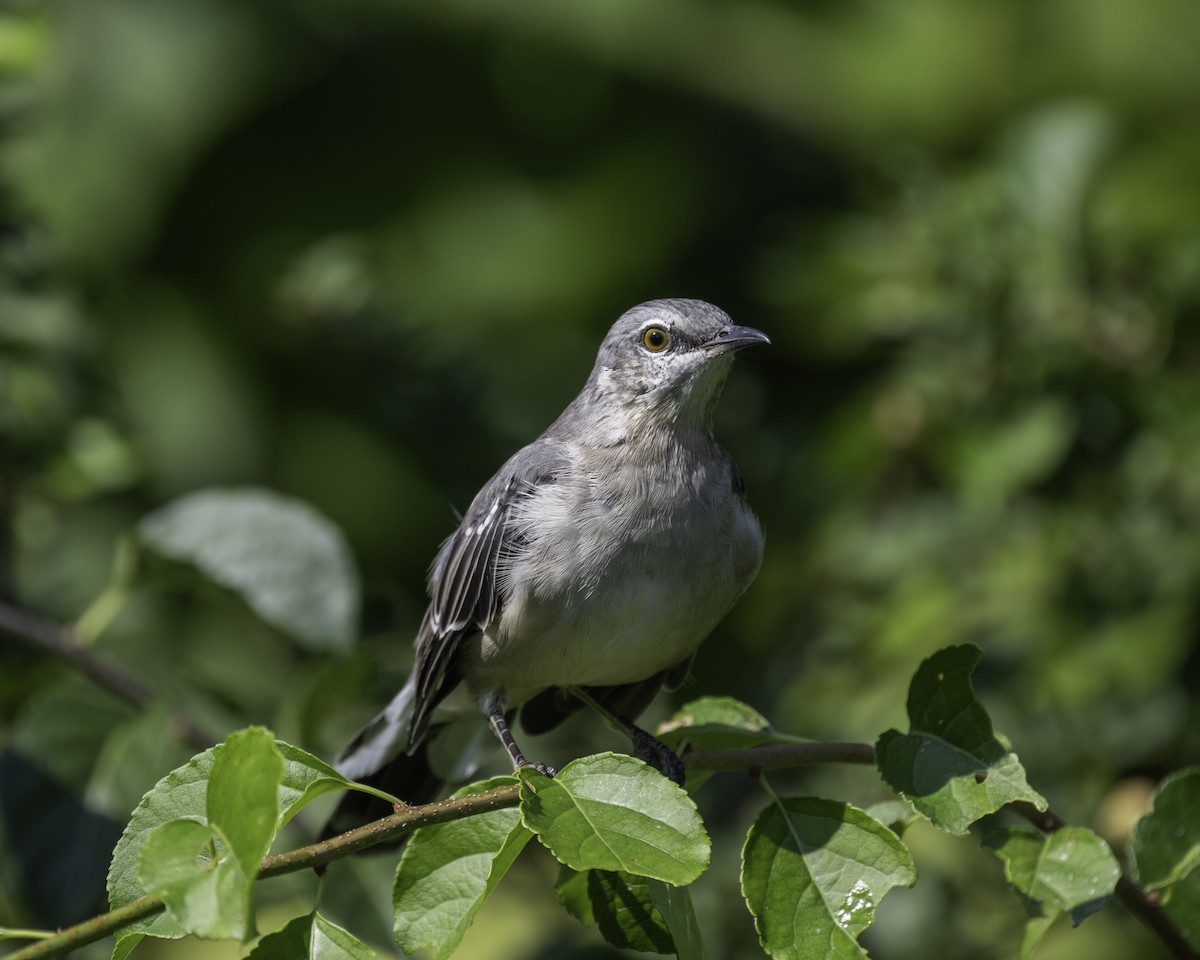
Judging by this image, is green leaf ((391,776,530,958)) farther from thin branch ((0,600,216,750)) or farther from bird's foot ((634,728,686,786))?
thin branch ((0,600,216,750))

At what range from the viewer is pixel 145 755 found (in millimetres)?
3707

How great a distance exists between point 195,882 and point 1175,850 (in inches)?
76.7

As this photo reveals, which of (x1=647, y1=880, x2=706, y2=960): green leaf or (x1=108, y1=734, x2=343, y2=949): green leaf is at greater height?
(x1=108, y1=734, x2=343, y2=949): green leaf

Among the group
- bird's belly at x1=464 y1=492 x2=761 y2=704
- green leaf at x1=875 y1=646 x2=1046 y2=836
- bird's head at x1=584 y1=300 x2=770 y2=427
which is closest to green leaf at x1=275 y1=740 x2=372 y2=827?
green leaf at x1=875 y1=646 x2=1046 y2=836

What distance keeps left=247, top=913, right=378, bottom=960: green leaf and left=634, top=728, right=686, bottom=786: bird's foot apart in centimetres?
82

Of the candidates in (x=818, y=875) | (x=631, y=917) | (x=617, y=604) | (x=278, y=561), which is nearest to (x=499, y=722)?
(x=617, y=604)

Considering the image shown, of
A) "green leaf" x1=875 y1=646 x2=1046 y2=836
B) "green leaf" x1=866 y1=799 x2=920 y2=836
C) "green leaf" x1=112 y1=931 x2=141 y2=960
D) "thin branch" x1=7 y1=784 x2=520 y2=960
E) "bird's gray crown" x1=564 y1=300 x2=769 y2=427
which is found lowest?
"green leaf" x1=112 y1=931 x2=141 y2=960

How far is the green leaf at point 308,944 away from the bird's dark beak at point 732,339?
209cm

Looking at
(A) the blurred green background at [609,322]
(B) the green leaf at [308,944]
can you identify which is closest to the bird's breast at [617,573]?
(A) the blurred green background at [609,322]

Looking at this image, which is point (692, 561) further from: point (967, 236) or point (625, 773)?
point (967, 236)

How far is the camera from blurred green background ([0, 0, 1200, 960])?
428cm

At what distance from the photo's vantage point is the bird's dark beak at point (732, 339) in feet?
12.4

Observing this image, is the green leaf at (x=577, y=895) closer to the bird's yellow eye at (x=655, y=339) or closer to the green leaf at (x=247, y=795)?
the green leaf at (x=247, y=795)

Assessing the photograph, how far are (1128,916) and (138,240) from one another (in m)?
5.63
